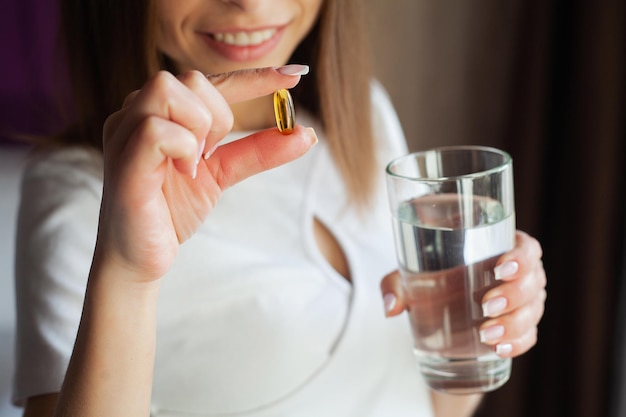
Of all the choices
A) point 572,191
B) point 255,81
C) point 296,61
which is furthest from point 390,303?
point 572,191

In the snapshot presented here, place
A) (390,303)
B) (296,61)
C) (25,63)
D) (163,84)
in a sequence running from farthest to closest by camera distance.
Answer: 1. (25,63)
2. (296,61)
3. (390,303)
4. (163,84)

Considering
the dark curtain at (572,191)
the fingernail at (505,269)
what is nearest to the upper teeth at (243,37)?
the fingernail at (505,269)

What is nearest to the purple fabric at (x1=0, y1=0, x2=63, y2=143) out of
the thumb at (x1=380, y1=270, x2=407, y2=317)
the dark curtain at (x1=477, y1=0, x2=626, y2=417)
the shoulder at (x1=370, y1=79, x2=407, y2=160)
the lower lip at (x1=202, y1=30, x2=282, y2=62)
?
the shoulder at (x1=370, y1=79, x2=407, y2=160)

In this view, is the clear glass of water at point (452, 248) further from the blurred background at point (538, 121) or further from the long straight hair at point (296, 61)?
the blurred background at point (538, 121)

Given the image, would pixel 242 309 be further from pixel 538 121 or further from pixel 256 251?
pixel 538 121

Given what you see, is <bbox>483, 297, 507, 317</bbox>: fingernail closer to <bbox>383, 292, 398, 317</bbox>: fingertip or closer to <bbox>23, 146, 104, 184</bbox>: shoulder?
<bbox>383, 292, 398, 317</bbox>: fingertip

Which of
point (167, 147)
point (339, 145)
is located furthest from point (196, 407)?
point (167, 147)
